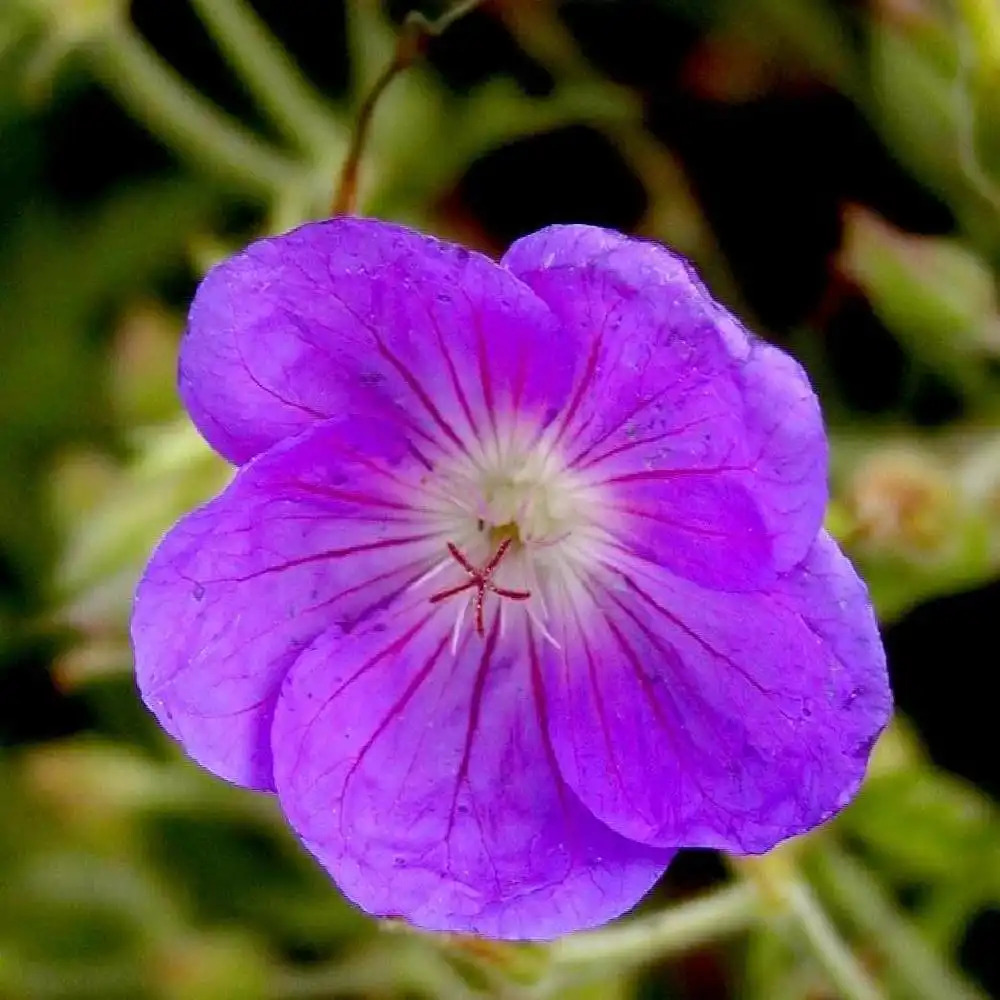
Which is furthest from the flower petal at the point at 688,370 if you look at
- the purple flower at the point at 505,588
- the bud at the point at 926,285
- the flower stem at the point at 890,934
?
the flower stem at the point at 890,934

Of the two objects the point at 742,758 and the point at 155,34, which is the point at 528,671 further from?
the point at 155,34

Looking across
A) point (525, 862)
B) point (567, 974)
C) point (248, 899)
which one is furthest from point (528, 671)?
point (248, 899)

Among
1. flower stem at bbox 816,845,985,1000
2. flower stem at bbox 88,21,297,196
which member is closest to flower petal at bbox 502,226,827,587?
flower stem at bbox 816,845,985,1000

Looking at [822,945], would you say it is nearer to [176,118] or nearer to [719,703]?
[719,703]

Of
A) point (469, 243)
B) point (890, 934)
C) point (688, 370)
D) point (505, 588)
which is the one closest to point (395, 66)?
point (688, 370)

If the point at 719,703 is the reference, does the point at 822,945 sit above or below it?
below

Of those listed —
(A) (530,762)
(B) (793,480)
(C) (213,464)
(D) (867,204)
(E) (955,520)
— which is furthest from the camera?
(D) (867,204)

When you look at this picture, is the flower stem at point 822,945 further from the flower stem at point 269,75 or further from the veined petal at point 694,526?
the flower stem at point 269,75
